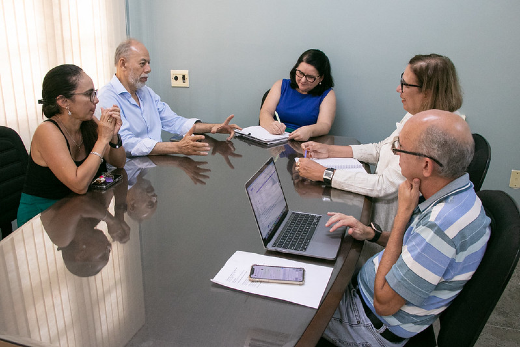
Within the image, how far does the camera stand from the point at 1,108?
7.54 ft

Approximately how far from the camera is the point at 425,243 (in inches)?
39.6

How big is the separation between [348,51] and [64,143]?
2.14m

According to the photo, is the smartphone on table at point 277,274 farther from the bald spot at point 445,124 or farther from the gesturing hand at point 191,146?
the gesturing hand at point 191,146

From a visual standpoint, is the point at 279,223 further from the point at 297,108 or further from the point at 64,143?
the point at 297,108

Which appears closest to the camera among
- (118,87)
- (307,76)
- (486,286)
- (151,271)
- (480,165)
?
(486,286)

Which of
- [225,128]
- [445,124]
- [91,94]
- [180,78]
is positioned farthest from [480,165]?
[180,78]

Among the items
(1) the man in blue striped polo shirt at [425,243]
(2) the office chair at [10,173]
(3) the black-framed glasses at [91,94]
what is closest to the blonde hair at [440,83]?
(1) the man in blue striped polo shirt at [425,243]

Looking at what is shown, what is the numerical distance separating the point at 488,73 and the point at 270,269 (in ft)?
8.18

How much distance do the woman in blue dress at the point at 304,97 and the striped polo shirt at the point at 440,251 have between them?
5.78ft

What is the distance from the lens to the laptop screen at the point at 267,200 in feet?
4.01

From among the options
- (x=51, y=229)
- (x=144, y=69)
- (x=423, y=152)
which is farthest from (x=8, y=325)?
(x=144, y=69)

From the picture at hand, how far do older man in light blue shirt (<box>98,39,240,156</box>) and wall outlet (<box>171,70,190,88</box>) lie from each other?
841 mm

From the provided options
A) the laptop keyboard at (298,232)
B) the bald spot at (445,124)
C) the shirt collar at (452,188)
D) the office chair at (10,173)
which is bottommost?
the office chair at (10,173)

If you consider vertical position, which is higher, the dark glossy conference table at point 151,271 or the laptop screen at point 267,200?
the laptop screen at point 267,200
